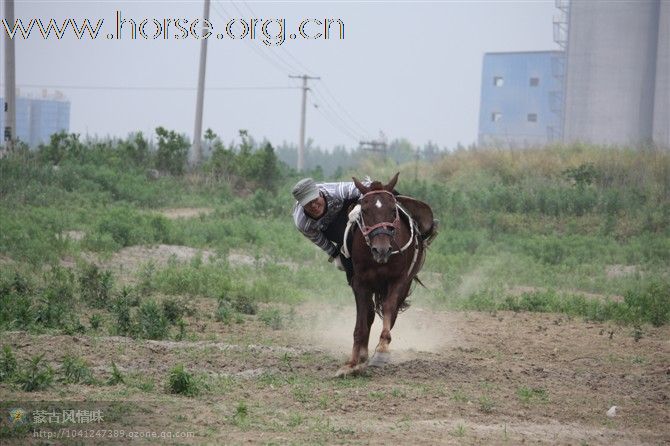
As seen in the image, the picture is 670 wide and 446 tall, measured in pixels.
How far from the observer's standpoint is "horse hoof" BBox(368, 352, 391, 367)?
10.6m

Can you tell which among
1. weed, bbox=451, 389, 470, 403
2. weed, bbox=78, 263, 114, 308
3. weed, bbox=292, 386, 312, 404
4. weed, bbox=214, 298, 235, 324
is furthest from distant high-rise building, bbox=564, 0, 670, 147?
weed, bbox=292, 386, 312, 404

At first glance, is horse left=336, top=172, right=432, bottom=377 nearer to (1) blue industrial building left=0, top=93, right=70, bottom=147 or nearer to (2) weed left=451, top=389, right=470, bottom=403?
(2) weed left=451, top=389, right=470, bottom=403

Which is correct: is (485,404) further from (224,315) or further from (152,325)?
(224,315)

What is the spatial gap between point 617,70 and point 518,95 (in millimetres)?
19328

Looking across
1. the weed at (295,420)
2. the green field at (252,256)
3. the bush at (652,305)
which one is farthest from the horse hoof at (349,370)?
the bush at (652,305)

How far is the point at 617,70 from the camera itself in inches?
1969

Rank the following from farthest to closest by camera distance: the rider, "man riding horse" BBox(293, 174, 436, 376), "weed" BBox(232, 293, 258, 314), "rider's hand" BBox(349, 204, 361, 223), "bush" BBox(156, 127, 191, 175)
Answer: "bush" BBox(156, 127, 191, 175) → "weed" BBox(232, 293, 258, 314) → the rider → "rider's hand" BBox(349, 204, 361, 223) → "man riding horse" BBox(293, 174, 436, 376)

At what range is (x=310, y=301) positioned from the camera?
1588 centimetres

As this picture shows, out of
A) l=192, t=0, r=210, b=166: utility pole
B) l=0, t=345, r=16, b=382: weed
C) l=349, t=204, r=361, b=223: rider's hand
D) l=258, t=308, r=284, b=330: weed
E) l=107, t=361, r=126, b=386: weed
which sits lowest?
l=258, t=308, r=284, b=330: weed

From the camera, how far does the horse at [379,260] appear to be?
9953 millimetres

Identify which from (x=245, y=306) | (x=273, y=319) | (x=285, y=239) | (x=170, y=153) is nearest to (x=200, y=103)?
(x=170, y=153)

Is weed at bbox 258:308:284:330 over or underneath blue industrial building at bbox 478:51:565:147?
underneath

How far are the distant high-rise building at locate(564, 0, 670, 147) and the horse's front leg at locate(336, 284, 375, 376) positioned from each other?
3845 cm

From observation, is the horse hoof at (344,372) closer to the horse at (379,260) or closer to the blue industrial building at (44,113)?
the horse at (379,260)
